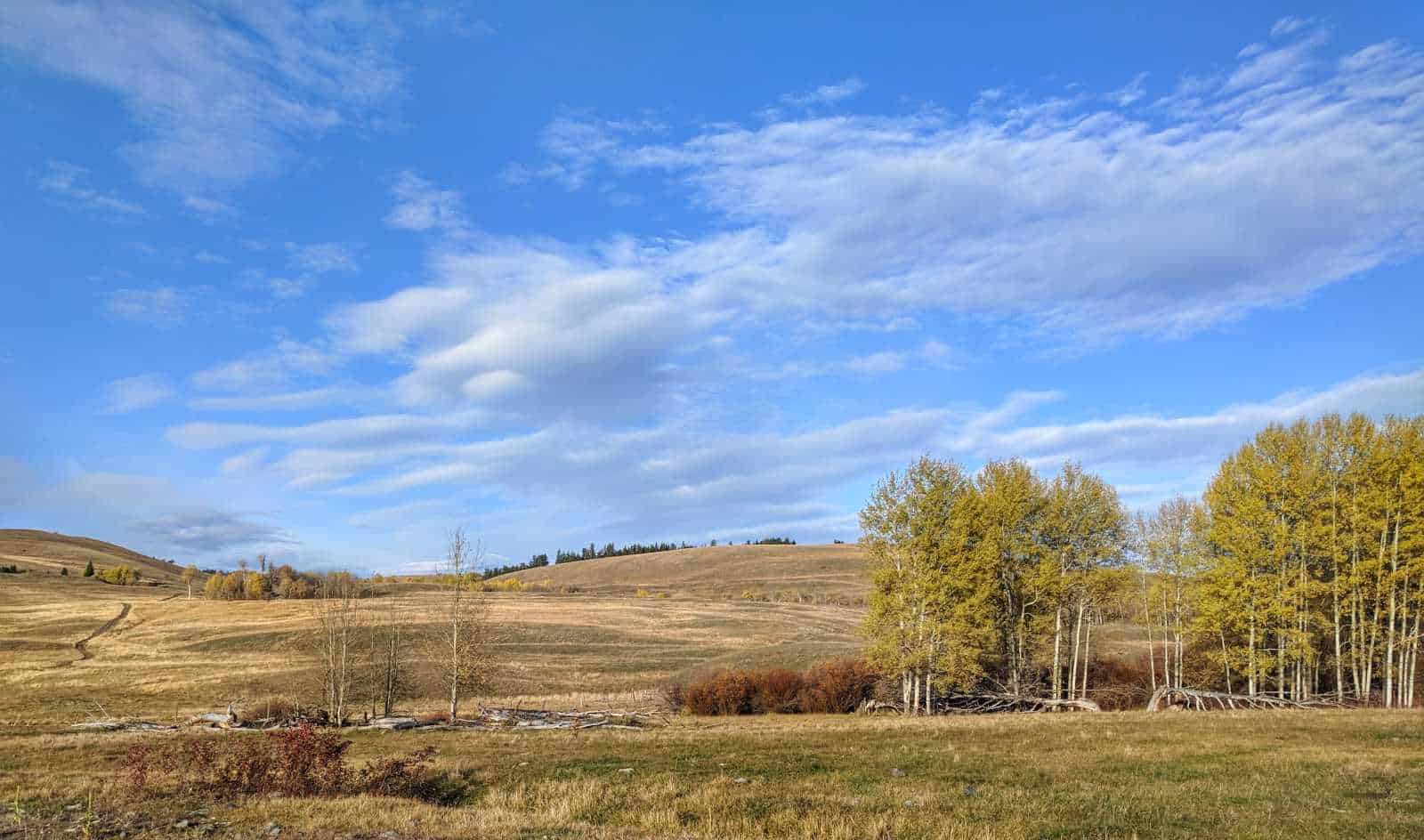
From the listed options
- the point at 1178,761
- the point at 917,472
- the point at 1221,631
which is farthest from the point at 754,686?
the point at 1178,761

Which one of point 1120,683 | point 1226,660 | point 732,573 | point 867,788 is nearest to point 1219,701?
point 1226,660

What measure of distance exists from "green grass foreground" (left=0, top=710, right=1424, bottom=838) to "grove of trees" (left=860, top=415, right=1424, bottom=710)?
51.8ft

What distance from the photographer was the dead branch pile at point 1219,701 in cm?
4181

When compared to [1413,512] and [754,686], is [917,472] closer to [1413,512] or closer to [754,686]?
[754,686]

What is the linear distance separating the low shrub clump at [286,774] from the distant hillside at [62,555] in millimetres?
156050

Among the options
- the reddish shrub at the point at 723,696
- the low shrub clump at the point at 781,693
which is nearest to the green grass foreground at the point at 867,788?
the reddish shrub at the point at 723,696

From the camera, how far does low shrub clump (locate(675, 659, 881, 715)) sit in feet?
160

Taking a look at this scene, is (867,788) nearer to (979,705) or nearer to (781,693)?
(781,693)

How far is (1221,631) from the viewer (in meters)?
46.1

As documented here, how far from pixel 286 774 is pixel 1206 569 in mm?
49074

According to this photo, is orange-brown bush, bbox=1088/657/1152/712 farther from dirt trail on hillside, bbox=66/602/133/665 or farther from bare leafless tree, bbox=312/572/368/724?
dirt trail on hillside, bbox=66/602/133/665

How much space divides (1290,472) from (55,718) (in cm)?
6831

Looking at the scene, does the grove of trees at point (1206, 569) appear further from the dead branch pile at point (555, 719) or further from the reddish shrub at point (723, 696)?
the dead branch pile at point (555, 719)

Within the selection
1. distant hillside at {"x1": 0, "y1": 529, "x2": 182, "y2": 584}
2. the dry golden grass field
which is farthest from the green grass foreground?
distant hillside at {"x1": 0, "y1": 529, "x2": 182, "y2": 584}
